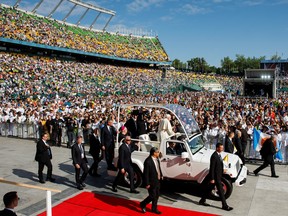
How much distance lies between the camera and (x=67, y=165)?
1202cm

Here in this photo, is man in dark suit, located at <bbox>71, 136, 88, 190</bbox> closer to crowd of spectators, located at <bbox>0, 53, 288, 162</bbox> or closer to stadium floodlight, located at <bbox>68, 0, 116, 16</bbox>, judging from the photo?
crowd of spectators, located at <bbox>0, 53, 288, 162</bbox>

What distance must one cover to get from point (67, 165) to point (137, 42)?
60.4 metres

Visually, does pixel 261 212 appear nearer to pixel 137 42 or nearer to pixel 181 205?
pixel 181 205

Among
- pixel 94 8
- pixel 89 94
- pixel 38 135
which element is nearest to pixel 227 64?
pixel 94 8

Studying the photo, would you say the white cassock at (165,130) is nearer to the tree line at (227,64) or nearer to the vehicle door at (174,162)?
the vehicle door at (174,162)

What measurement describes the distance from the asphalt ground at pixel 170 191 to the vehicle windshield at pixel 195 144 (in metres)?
1.14

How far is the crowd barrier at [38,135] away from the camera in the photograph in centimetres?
1187

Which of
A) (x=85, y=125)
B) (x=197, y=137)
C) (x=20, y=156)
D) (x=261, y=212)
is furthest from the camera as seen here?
(x=85, y=125)

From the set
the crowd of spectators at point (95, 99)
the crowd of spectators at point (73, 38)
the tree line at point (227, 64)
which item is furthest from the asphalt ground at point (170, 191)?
the tree line at point (227, 64)

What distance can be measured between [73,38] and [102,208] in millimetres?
Result: 48376

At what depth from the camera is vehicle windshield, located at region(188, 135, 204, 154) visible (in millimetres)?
8562

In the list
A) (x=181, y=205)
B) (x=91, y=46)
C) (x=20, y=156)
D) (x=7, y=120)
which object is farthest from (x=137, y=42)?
(x=181, y=205)

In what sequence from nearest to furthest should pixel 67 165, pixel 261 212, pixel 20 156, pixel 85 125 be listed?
pixel 261 212
pixel 67 165
pixel 20 156
pixel 85 125

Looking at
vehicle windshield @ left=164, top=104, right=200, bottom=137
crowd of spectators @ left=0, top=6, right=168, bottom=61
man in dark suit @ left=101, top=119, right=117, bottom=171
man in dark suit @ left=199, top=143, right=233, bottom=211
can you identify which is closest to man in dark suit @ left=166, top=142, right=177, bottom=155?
vehicle windshield @ left=164, top=104, right=200, bottom=137
